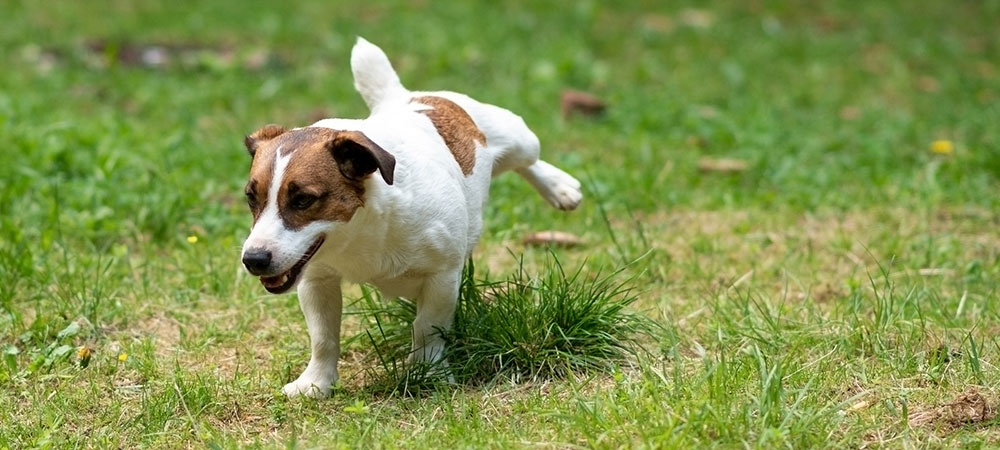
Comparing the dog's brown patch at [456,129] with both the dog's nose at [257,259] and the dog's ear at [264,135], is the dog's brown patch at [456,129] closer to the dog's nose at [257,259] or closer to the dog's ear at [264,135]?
the dog's ear at [264,135]

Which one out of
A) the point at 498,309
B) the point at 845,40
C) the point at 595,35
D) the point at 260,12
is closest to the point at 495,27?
the point at 595,35

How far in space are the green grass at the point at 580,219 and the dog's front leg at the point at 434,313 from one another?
0.53 ft

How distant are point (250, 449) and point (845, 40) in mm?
8487

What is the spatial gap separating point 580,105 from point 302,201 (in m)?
4.97

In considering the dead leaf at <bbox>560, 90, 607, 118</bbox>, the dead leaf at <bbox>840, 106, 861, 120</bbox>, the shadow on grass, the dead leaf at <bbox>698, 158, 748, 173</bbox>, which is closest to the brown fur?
the shadow on grass

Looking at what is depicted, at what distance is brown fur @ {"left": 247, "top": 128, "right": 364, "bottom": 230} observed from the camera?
3750 mm

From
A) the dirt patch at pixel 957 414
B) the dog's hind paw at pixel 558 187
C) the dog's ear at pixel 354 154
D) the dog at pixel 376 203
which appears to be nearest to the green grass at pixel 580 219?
the dirt patch at pixel 957 414

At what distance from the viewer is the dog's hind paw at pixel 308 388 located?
4.30 m

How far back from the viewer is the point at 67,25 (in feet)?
36.1

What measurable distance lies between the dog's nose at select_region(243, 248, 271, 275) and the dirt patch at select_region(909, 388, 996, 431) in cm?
193

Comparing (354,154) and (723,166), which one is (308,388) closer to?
(354,154)

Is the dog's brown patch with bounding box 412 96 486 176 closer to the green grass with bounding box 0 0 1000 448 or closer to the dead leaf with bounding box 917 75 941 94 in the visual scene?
the green grass with bounding box 0 0 1000 448

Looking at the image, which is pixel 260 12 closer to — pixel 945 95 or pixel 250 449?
pixel 945 95

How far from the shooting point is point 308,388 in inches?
170
